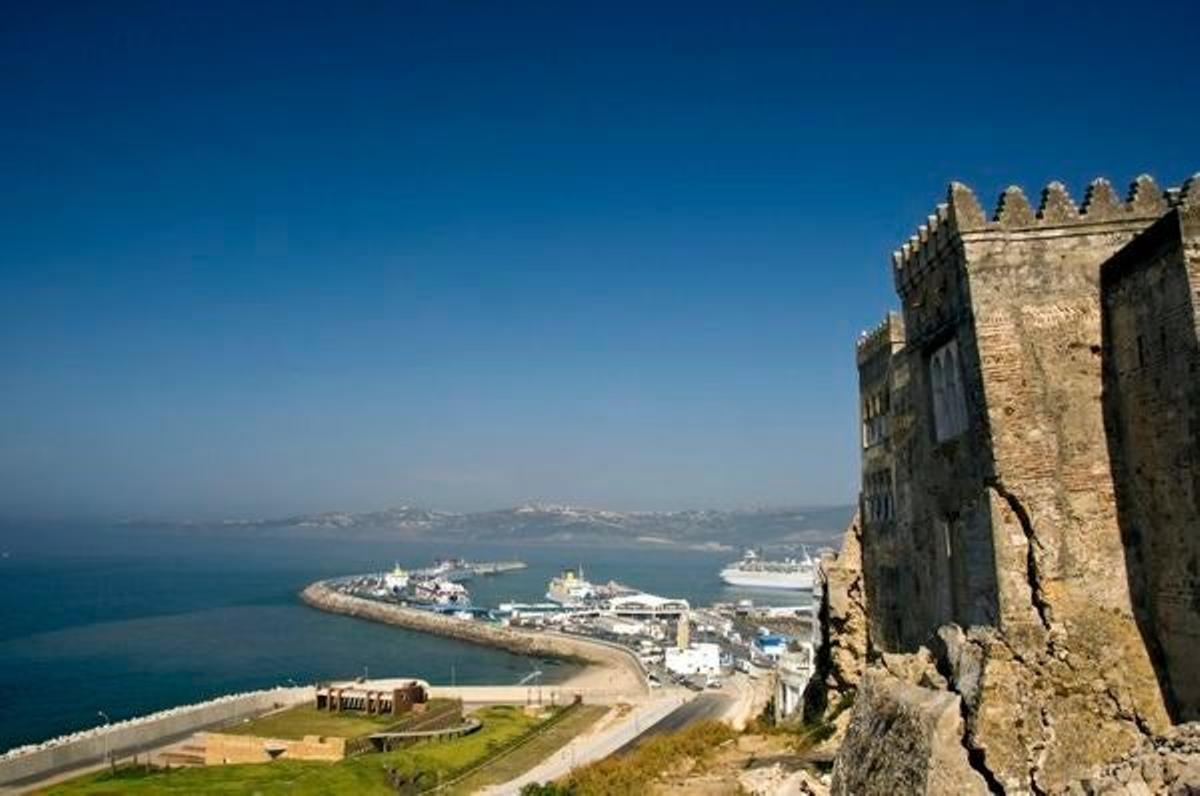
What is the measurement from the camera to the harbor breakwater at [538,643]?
86.1 m

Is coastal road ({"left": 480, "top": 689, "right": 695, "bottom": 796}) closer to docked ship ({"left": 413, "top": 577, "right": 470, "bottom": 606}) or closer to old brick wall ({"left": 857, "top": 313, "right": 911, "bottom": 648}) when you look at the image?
old brick wall ({"left": 857, "top": 313, "right": 911, "bottom": 648})

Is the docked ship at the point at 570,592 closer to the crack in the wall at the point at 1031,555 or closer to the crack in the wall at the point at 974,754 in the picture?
the crack in the wall at the point at 1031,555

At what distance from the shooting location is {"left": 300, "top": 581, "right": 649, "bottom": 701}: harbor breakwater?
86.1 m

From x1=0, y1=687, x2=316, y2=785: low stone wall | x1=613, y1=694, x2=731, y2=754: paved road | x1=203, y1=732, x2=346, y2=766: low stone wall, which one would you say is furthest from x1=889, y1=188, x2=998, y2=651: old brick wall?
x1=0, y1=687, x2=316, y2=785: low stone wall

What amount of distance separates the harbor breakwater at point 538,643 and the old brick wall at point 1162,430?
219ft

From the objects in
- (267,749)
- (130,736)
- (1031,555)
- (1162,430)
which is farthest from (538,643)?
(1162,430)

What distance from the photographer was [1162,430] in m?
14.4

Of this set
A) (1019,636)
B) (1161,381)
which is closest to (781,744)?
(1019,636)

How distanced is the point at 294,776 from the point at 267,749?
25.4 ft

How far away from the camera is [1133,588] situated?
15.0 m

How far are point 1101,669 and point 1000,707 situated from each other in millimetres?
1998

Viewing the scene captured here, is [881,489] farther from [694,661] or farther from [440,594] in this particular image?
[440,594]

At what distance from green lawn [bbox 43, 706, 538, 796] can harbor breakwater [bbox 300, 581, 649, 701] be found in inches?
1047

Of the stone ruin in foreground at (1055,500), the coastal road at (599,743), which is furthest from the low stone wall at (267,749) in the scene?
the stone ruin in foreground at (1055,500)
